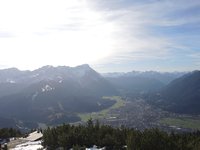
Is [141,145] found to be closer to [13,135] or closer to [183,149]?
[183,149]

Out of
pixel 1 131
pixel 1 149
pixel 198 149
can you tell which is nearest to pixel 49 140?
pixel 1 149

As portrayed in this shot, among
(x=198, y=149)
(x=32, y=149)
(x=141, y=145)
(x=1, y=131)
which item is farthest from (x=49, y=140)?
(x=1, y=131)

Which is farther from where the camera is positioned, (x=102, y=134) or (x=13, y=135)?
(x=13, y=135)

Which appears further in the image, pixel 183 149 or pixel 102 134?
pixel 102 134

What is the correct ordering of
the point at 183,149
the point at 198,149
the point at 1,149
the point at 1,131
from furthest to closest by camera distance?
the point at 1,131
the point at 1,149
the point at 183,149
the point at 198,149

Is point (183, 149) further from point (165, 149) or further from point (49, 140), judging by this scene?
point (49, 140)

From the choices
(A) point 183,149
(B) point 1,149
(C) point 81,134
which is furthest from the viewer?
(B) point 1,149

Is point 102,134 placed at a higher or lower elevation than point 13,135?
higher

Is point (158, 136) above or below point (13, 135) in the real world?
above

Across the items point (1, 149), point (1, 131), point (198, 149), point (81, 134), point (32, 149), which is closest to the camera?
point (198, 149)
